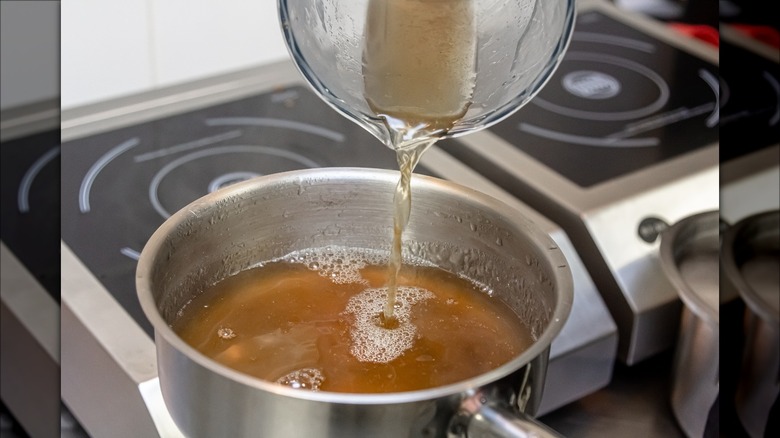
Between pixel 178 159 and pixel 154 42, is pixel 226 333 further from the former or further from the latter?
pixel 154 42

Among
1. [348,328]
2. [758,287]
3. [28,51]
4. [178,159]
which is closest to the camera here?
[758,287]

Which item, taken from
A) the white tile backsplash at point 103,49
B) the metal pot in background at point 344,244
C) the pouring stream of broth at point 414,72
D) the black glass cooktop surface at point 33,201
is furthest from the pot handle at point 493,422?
Answer: the white tile backsplash at point 103,49

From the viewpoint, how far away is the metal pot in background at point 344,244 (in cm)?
35

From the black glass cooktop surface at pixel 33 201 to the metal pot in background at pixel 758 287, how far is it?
0.93ft

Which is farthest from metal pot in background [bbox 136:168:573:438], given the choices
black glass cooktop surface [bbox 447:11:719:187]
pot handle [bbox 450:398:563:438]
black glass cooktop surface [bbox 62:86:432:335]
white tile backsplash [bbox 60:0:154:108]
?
white tile backsplash [bbox 60:0:154:108]

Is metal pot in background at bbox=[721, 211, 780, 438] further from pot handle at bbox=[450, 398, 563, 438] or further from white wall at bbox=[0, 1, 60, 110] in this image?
white wall at bbox=[0, 1, 60, 110]

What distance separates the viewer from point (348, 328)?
461mm

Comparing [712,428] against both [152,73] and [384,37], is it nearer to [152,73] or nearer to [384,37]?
[384,37]

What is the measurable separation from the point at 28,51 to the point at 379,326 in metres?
0.20

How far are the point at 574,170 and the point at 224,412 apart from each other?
1.64 ft

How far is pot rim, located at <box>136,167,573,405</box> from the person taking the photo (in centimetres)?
34

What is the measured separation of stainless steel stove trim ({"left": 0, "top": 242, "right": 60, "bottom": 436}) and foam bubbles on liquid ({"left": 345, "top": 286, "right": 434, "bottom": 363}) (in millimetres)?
168

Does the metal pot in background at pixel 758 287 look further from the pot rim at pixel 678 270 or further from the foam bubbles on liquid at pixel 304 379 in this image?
the pot rim at pixel 678 270

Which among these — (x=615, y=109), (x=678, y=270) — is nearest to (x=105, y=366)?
(x=678, y=270)
